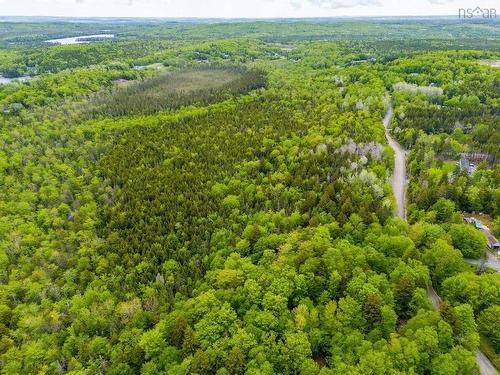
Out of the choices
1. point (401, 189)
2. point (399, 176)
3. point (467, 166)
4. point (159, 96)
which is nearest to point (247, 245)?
point (401, 189)

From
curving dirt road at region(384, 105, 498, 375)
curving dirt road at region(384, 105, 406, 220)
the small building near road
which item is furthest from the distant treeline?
the small building near road

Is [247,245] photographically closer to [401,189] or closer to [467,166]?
[401,189]

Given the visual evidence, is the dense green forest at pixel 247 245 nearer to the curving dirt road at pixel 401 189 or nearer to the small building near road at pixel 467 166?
the curving dirt road at pixel 401 189

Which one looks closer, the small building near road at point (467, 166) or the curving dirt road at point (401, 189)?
the curving dirt road at point (401, 189)

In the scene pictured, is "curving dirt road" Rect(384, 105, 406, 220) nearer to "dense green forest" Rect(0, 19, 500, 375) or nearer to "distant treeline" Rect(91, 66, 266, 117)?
"dense green forest" Rect(0, 19, 500, 375)

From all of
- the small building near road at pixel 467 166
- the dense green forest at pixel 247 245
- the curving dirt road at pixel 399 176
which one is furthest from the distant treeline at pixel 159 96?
the small building near road at pixel 467 166

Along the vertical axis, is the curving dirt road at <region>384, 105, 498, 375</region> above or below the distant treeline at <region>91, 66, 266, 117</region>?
below

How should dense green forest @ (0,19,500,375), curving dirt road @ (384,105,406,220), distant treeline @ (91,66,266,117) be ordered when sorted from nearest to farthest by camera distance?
dense green forest @ (0,19,500,375) → curving dirt road @ (384,105,406,220) → distant treeline @ (91,66,266,117)
